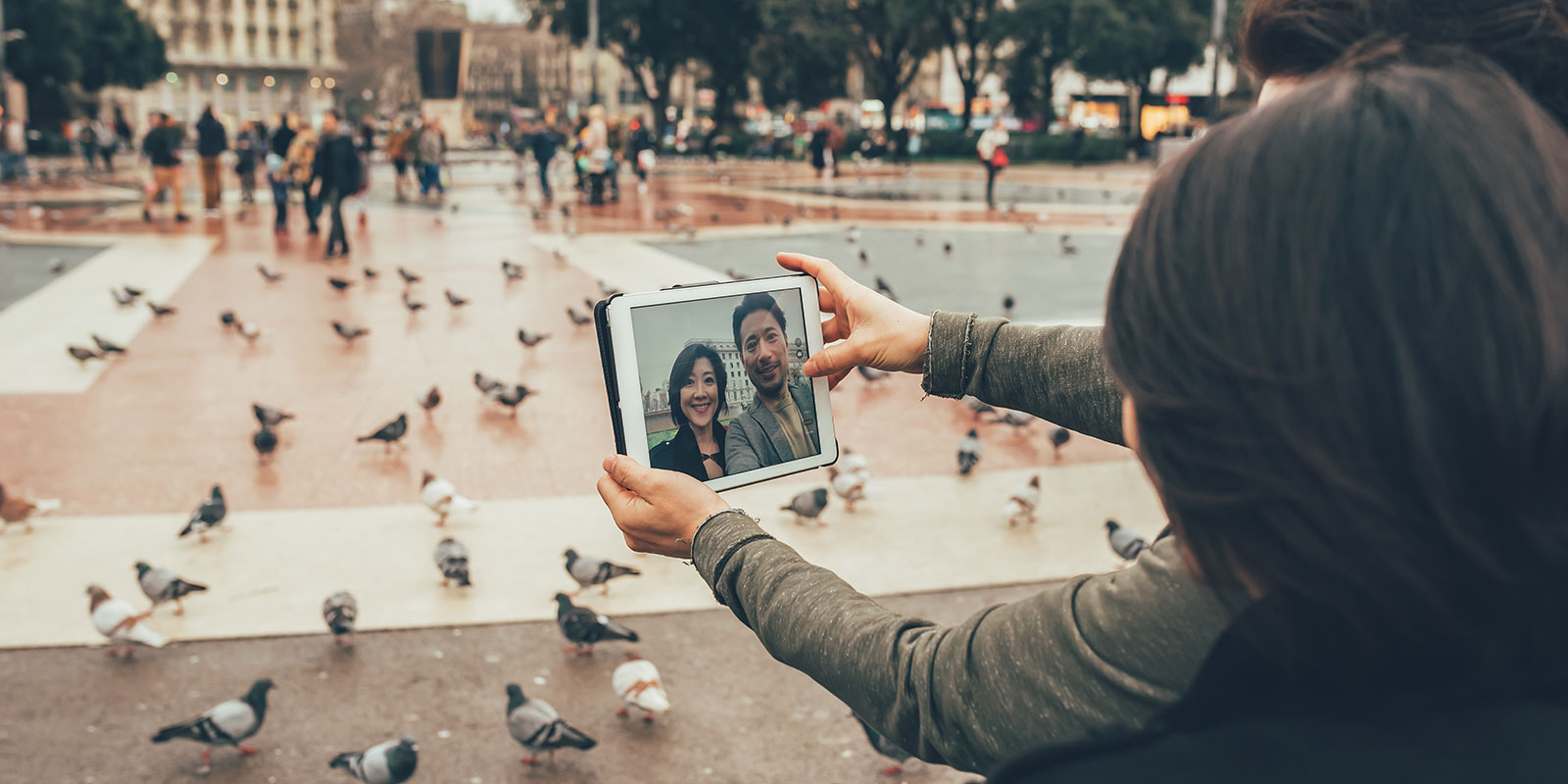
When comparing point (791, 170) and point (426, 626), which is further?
point (791, 170)

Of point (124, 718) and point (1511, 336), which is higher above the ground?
point (1511, 336)

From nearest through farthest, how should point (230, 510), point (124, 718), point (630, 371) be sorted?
point (630, 371)
point (124, 718)
point (230, 510)

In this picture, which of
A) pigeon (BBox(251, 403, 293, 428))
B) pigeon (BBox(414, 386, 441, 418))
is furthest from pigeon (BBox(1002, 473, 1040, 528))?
pigeon (BBox(251, 403, 293, 428))

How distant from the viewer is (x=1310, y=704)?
2.98 ft

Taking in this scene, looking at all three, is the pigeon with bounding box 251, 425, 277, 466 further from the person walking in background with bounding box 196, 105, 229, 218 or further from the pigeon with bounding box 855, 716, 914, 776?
the person walking in background with bounding box 196, 105, 229, 218

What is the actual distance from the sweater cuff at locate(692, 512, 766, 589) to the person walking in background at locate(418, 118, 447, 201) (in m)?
27.3

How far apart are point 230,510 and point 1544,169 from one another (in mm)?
6134

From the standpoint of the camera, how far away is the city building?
123m

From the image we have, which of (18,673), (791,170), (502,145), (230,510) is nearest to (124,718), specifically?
(18,673)

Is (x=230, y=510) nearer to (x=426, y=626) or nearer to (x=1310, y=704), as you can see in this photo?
(x=426, y=626)

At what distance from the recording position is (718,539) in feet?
5.12

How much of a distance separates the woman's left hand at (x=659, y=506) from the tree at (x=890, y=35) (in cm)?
4875

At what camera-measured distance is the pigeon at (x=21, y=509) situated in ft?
18.2

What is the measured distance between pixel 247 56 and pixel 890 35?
98.8 meters
